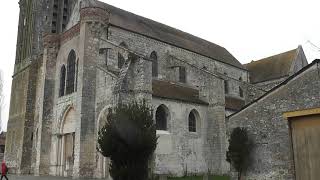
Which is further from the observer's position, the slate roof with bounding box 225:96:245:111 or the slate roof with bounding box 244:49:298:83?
the slate roof with bounding box 244:49:298:83

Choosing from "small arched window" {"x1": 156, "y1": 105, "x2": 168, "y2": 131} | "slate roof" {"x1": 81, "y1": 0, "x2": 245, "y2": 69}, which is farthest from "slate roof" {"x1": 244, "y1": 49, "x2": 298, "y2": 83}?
"small arched window" {"x1": 156, "y1": 105, "x2": 168, "y2": 131}

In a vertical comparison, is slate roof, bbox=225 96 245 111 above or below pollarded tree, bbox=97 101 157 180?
above

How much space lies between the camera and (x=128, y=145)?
12383mm

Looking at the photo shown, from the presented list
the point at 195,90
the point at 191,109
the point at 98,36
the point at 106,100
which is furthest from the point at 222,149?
the point at 98,36

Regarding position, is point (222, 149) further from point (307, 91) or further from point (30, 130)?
point (30, 130)

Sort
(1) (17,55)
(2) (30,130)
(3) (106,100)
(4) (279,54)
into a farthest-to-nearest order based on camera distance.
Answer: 1. (4) (279,54)
2. (1) (17,55)
3. (2) (30,130)
4. (3) (106,100)

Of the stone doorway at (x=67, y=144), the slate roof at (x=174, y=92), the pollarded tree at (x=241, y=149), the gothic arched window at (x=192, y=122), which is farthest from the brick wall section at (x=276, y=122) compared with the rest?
the stone doorway at (x=67, y=144)

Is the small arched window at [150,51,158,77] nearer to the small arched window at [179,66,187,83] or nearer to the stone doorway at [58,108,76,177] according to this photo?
the small arched window at [179,66,187,83]

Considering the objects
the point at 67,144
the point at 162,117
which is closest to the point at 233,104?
the point at 162,117

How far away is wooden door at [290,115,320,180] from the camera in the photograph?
12086mm

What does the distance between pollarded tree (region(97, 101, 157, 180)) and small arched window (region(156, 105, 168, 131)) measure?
11.1 metres

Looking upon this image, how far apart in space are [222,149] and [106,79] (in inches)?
377

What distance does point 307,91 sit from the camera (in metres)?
13.5

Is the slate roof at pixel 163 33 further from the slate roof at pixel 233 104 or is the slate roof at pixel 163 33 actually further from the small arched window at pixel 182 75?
the slate roof at pixel 233 104
